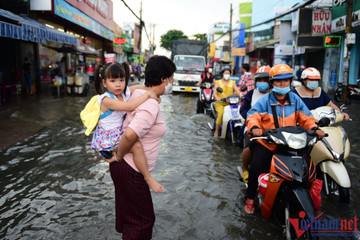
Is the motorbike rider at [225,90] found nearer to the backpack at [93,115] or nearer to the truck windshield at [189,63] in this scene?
the backpack at [93,115]

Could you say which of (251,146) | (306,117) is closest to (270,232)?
(251,146)

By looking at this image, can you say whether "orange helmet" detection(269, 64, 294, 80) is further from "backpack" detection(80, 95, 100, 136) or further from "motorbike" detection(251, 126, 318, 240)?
"backpack" detection(80, 95, 100, 136)

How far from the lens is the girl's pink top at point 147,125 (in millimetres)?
2039

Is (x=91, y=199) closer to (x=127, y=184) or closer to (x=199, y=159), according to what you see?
(x=127, y=184)

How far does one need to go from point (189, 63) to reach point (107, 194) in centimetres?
1517

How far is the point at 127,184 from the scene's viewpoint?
223cm

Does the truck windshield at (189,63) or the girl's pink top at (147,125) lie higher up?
the truck windshield at (189,63)

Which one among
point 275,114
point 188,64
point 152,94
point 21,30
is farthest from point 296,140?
point 188,64

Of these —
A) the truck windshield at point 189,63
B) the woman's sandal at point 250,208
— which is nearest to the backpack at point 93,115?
the woman's sandal at point 250,208

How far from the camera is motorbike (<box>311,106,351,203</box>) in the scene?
142 inches

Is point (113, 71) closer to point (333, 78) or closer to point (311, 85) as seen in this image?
point (311, 85)

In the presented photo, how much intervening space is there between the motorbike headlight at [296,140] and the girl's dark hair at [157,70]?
133cm

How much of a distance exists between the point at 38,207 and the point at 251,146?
8.53 ft

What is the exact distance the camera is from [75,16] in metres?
16.7
